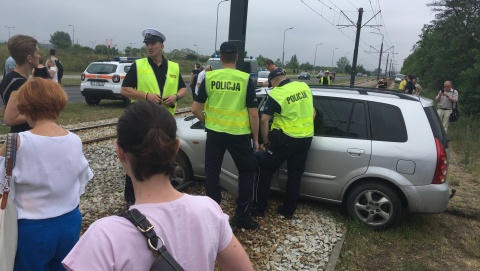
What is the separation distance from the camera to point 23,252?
2033 millimetres

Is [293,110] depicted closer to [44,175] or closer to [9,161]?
[44,175]

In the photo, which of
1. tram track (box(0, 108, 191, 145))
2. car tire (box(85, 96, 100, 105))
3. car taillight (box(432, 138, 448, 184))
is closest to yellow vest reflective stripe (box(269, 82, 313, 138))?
car taillight (box(432, 138, 448, 184))

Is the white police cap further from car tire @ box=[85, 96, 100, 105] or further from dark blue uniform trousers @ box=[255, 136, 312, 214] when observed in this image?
car tire @ box=[85, 96, 100, 105]

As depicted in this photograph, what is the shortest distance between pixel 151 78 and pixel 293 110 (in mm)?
1571

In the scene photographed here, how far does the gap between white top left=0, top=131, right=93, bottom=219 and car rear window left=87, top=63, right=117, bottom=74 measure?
13225 mm

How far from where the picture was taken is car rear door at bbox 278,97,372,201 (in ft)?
14.8

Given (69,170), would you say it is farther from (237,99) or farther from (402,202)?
(402,202)

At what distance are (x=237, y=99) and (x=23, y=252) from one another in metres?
2.35

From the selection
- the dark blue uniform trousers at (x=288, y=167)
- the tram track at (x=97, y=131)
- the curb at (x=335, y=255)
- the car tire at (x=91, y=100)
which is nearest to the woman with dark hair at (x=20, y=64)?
the dark blue uniform trousers at (x=288, y=167)

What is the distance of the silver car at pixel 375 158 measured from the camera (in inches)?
168

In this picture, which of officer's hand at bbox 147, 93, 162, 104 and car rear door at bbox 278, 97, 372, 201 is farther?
car rear door at bbox 278, 97, 372, 201

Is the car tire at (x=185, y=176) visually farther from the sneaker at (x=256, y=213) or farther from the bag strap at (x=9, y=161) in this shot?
the bag strap at (x=9, y=161)

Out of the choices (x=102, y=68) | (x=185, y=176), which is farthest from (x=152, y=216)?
(x=102, y=68)

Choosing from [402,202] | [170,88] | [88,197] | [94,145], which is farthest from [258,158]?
[94,145]
